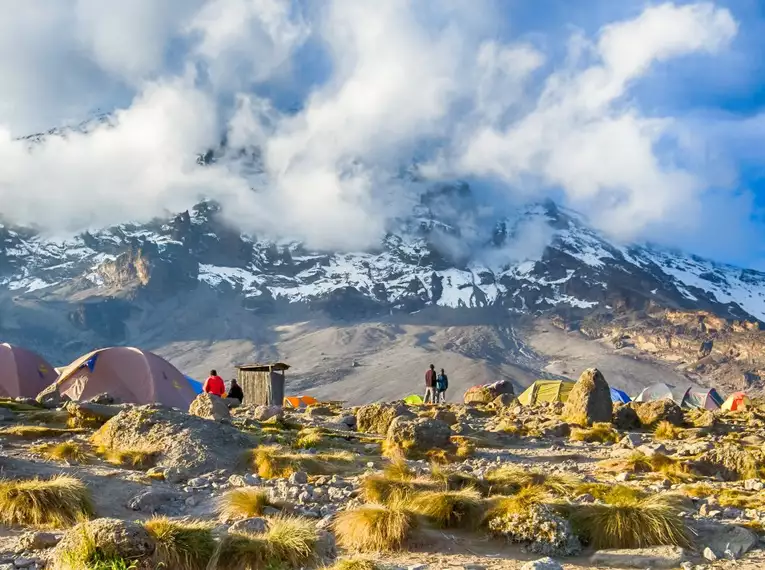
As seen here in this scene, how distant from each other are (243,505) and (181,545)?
207 cm

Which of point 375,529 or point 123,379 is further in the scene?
point 123,379

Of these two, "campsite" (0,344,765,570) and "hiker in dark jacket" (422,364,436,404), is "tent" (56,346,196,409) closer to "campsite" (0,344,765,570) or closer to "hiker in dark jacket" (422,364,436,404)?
"campsite" (0,344,765,570)

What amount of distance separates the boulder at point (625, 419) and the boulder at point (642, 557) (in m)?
17.4

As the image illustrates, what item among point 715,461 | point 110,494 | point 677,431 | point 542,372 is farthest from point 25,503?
point 542,372

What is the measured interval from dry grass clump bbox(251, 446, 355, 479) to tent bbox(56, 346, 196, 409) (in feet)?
57.1

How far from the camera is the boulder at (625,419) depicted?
24294 mm

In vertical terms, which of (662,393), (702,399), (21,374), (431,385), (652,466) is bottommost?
(652,466)

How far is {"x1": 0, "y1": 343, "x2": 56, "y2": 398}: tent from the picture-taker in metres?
30.8

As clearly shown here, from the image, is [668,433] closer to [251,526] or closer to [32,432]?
[251,526]

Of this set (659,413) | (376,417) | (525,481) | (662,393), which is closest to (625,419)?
(659,413)

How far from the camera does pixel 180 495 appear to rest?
31.3ft

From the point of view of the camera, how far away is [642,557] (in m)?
7.32

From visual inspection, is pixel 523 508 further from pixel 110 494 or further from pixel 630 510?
pixel 110 494

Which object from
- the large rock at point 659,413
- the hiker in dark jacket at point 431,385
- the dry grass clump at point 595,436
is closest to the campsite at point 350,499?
the dry grass clump at point 595,436
